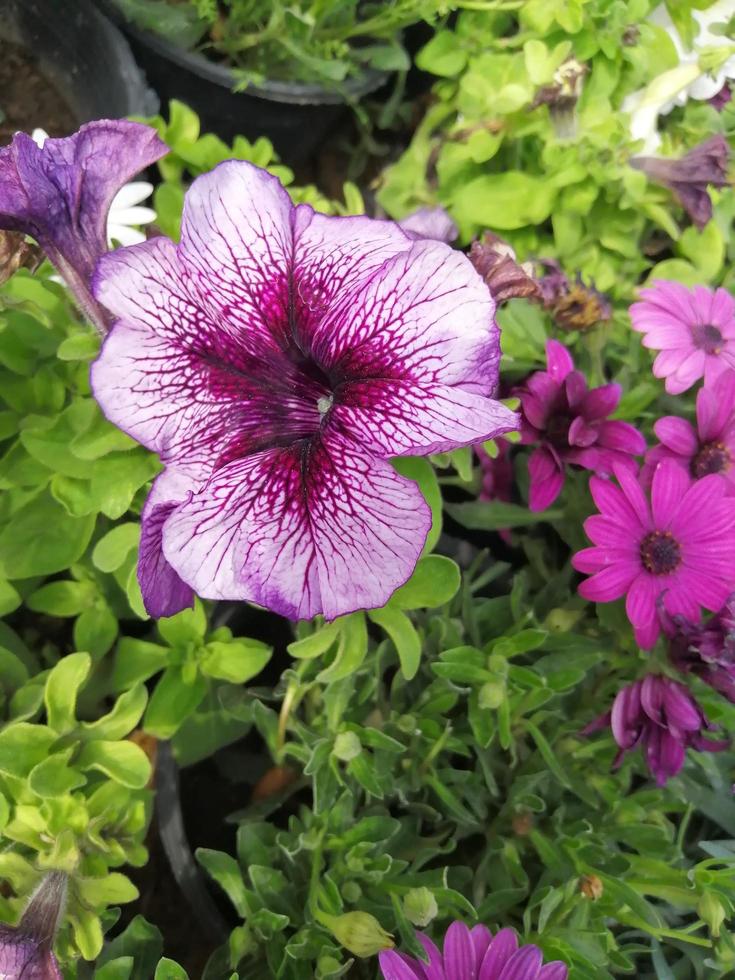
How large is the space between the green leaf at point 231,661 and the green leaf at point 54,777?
5.2 inches

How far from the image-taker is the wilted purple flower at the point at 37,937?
0.50 m

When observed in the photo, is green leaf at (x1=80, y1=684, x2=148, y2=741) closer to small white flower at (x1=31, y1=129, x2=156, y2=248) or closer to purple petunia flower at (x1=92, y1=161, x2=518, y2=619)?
purple petunia flower at (x1=92, y1=161, x2=518, y2=619)

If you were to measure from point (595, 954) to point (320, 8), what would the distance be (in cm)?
109

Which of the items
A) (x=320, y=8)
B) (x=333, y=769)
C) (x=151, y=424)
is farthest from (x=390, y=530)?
(x=320, y=8)

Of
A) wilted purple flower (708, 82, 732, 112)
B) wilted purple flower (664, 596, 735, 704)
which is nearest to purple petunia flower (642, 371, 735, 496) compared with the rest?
wilted purple flower (664, 596, 735, 704)

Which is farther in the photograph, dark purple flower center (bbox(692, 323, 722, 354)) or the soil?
the soil

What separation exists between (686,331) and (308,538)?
16.1 inches

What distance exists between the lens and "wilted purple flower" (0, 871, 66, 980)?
0.50 meters

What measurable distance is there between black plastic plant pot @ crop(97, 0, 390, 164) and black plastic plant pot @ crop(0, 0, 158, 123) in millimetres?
60

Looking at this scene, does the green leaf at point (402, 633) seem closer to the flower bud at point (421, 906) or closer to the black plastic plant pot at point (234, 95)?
the flower bud at point (421, 906)

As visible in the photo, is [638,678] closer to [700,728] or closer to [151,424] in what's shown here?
[700,728]

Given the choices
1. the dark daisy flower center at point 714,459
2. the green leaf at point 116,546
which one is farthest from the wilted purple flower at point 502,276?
the green leaf at point 116,546

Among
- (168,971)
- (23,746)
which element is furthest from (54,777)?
(168,971)

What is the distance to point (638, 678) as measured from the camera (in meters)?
0.67
